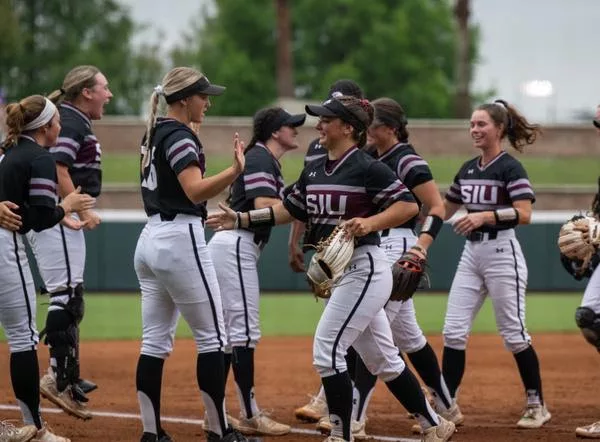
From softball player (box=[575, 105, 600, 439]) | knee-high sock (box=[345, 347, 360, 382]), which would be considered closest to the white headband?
knee-high sock (box=[345, 347, 360, 382])

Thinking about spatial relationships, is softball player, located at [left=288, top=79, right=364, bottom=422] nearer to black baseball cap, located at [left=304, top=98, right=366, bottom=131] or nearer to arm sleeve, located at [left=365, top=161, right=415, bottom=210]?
black baseball cap, located at [left=304, top=98, right=366, bottom=131]

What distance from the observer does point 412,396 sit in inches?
258

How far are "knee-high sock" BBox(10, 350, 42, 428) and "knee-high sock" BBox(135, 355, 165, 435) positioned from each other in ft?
2.14

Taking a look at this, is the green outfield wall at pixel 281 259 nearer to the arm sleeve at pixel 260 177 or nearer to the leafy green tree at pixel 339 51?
the arm sleeve at pixel 260 177

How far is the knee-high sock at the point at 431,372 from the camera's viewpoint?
756cm

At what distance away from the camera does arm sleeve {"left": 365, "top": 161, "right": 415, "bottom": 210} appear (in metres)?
6.30

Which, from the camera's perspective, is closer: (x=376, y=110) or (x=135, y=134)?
(x=376, y=110)

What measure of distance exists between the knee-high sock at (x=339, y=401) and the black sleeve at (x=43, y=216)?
1.78 m

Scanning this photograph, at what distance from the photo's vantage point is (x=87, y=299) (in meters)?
18.2

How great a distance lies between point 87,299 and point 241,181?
11.2 m

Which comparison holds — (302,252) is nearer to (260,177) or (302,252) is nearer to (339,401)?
(260,177)

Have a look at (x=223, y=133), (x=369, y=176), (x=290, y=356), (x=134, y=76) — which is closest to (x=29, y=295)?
(x=369, y=176)

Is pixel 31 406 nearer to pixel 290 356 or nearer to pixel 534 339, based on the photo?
pixel 290 356

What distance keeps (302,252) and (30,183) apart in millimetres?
1858
